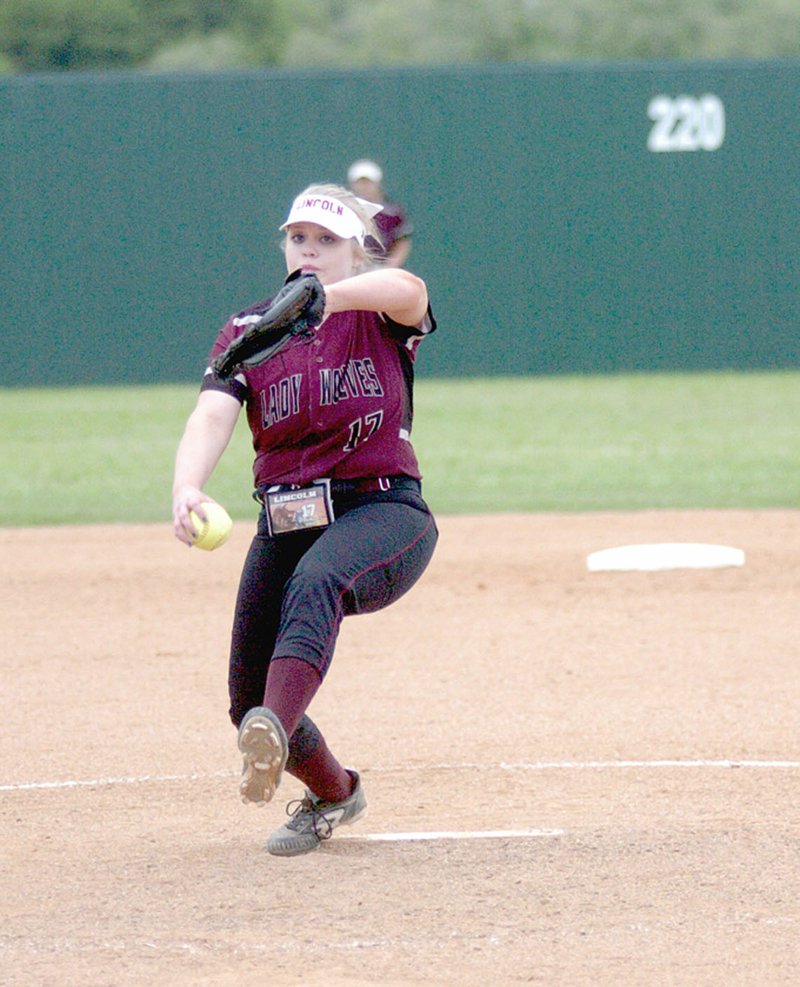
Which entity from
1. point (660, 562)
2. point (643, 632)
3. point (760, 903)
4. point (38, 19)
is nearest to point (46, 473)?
point (660, 562)

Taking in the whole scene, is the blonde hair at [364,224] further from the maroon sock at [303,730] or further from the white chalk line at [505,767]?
the white chalk line at [505,767]

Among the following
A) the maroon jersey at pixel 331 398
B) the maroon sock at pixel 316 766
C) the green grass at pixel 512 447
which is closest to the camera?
the maroon jersey at pixel 331 398

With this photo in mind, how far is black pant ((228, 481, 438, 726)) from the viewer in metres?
3.71

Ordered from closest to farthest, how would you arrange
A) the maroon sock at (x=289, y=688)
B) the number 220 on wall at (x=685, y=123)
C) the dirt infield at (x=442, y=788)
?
the dirt infield at (x=442, y=788), the maroon sock at (x=289, y=688), the number 220 on wall at (x=685, y=123)

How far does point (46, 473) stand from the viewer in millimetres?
12516

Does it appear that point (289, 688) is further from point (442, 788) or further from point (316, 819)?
point (442, 788)

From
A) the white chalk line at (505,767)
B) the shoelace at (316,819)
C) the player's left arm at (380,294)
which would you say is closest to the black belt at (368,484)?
the player's left arm at (380,294)

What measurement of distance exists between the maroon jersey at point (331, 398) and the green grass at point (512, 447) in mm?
6430

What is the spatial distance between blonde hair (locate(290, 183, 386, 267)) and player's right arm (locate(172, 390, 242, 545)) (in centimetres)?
48

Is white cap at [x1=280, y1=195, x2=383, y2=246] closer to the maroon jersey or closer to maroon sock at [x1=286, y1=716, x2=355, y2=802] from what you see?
the maroon jersey

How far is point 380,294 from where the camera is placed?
3.72 metres

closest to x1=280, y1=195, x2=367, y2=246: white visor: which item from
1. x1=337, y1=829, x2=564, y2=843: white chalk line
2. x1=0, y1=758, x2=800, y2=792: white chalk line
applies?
x1=337, y1=829, x2=564, y2=843: white chalk line

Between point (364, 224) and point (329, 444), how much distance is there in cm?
54

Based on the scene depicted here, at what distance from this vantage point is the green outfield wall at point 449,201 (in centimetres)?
1795
